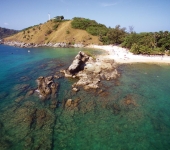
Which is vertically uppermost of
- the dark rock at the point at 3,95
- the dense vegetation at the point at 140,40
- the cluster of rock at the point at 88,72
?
the dense vegetation at the point at 140,40

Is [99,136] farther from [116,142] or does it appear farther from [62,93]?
[62,93]

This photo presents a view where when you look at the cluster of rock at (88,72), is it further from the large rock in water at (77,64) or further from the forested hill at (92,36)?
the forested hill at (92,36)

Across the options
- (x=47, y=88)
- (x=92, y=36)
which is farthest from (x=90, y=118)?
(x=92, y=36)

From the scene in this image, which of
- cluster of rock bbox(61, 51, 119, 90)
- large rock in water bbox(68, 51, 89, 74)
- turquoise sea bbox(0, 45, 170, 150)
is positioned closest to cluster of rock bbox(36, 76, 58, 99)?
turquoise sea bbox(0, 45, 170, 150)

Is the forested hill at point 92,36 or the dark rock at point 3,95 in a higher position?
the forested hill at point 92,36

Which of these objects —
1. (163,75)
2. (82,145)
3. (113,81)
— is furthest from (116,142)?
(163,75)

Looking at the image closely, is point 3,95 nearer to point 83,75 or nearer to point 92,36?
point 83,75

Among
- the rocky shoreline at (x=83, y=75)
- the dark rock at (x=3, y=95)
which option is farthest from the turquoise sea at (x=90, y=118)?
the rocky shoreline at (x=83, y=75)
